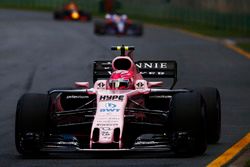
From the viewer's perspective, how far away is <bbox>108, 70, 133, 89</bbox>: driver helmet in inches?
535

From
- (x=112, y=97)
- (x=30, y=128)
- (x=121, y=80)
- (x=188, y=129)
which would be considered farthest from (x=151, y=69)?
(x=30, y=128)

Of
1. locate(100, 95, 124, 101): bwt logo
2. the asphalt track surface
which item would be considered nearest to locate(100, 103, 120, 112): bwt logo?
locate(100, 95, 124, 101): bwt logo

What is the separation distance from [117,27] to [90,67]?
1808 centimetres

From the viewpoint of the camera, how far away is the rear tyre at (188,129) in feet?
40.7

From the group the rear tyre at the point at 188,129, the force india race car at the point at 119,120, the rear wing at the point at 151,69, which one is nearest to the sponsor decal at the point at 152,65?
the rear wing at the point at 151,69

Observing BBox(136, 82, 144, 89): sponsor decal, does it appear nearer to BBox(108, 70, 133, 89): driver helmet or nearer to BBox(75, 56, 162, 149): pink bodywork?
BBox(75, 56, 162, 149): pink bodywork

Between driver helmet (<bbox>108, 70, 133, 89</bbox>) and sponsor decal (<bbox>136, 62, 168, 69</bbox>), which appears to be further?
sponsor decal (<bbox>136, 62, 168, 69</bbox>)

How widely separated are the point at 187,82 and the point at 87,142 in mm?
13236

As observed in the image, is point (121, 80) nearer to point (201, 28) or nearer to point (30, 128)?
point (30, 128)

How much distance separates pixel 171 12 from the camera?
237 ft

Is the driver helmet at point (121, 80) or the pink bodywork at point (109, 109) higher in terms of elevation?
the driver helmet at point (121, 80)

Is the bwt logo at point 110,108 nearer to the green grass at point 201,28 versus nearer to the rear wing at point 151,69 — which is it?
the rear wing at point 151,69

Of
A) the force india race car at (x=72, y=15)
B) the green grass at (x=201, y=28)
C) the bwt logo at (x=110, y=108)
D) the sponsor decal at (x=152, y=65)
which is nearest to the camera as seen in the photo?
the bwt logo at (x=110, y=108)

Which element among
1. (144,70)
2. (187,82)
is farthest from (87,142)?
(187,82)
